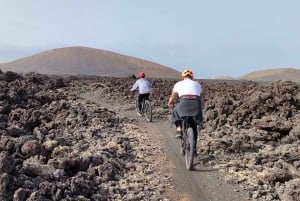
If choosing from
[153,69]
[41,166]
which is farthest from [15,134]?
[153,69]

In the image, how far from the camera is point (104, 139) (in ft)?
39.3

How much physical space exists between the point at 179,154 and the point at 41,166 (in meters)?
3.32

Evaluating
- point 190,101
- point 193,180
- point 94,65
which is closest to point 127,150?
point 190,101

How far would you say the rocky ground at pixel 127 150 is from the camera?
26.0 feet

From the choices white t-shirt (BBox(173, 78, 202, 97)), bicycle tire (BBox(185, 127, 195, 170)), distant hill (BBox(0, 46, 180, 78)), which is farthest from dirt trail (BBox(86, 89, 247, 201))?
distant hill (BBox(0, 46, 180, 78))

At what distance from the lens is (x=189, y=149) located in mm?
9523

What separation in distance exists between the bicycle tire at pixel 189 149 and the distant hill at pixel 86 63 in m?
60.0

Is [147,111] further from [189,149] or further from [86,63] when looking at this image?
[86,63]

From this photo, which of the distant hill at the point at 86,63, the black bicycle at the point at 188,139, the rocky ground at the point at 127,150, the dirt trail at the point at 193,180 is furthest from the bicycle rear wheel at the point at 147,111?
the distant hill at the point at 86,63

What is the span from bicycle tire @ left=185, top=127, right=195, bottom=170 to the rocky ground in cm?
51

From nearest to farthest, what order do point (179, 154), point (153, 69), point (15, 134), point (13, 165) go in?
point (13, 165), point (179, 154), point (15, 134), point (153, 69)

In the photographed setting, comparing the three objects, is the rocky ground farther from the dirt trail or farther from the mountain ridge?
the mountain ridge

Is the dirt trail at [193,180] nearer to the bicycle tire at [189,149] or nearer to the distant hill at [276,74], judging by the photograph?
the bicycle tire at [189,149]

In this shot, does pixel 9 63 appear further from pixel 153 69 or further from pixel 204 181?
pixel 204 181
